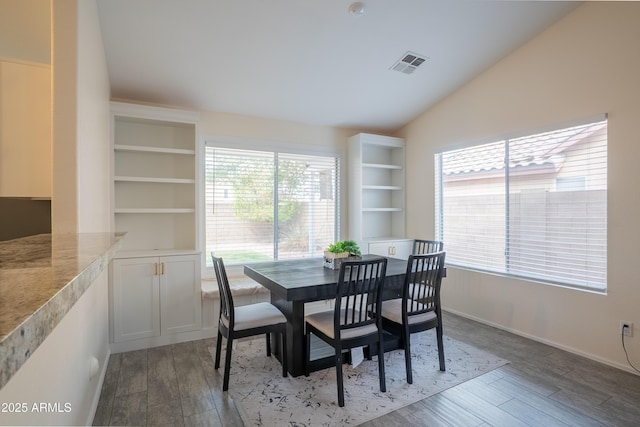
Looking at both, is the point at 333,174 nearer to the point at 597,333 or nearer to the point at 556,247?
the point at 556,247

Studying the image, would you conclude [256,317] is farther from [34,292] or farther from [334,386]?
[34,292]

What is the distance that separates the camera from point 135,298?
3.17 m

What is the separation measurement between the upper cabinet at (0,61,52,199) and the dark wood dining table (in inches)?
67.5

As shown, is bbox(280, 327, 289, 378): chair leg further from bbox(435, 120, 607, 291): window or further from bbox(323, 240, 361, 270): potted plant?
bbox(435, 120, 607, 291): window

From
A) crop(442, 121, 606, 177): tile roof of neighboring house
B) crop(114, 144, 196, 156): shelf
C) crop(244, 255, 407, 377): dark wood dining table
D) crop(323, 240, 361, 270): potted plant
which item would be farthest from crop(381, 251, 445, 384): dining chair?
crop(114, 144, 196, 156): shelf

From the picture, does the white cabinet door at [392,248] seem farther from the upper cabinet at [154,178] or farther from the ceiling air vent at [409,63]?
the upper cabinet at [154,178]

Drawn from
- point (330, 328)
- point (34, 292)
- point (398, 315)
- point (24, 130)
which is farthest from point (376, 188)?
point (34, 292)

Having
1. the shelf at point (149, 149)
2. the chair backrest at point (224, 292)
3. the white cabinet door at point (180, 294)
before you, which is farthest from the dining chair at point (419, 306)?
the shelf at point (149, 149)

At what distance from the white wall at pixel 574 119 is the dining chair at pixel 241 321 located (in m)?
2.59

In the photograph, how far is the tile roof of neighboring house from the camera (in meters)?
3.16

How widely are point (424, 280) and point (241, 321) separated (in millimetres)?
1507

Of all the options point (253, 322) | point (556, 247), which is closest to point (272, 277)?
point (253, 322)

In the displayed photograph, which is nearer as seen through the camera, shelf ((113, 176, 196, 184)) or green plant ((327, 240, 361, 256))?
green plant ((327, 240, 361, 256))

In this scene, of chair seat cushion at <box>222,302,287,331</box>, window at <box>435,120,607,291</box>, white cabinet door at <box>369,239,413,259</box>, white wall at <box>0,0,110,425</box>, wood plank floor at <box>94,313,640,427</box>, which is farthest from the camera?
white cabinet door at <box>369,239,413,259</box>
